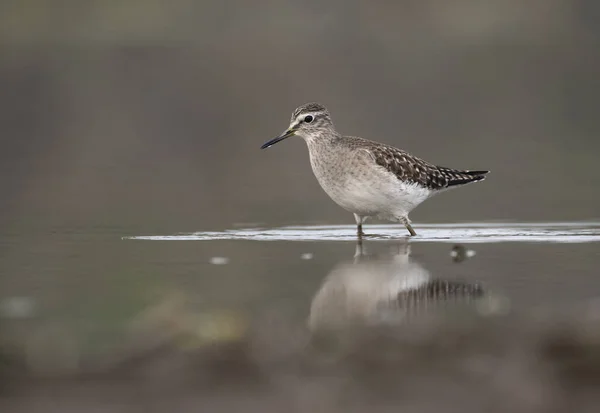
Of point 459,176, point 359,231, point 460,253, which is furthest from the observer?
point 459,176

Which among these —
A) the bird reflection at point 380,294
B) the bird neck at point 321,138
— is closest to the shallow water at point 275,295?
the bird reflection at point 380,294

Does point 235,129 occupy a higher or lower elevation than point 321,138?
higher

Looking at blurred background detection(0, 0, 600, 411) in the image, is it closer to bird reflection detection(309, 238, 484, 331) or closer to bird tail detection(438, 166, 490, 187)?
bird reflection detection(309, 238, 484, 331)

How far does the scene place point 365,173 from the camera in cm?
1384

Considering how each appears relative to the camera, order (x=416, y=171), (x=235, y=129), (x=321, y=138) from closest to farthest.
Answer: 1. (x=416, y=171)
2. (x=321, y=138)
3. (x=235, y=129)

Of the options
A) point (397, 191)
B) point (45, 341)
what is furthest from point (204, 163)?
point (45, 341)

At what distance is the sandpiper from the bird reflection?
2037 millimetres

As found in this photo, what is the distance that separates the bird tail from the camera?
15.1 metres

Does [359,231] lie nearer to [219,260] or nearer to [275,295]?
[219,260]

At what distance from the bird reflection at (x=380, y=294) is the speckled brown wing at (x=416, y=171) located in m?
2.49

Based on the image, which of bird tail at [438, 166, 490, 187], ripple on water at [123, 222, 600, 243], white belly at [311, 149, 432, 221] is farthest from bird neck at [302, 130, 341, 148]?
bird tail at [438, 166, 490, 187]

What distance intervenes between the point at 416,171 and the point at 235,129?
12.4m

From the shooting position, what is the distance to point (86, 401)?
6.43 metres

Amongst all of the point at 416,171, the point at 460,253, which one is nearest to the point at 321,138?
the point at 416,171
